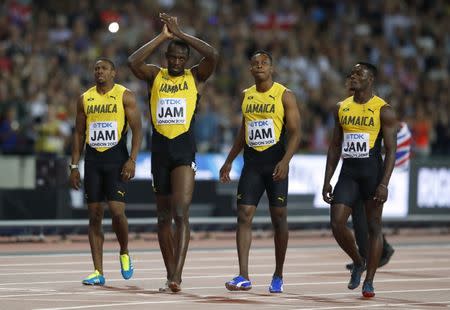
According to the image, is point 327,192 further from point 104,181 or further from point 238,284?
point 104,181

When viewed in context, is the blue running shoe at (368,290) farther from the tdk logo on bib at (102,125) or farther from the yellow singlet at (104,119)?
the tdk logo on bib at (102,125)

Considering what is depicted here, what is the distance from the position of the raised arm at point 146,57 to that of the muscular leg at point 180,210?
3.34 ft

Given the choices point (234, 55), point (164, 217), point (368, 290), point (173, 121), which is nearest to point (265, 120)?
point (173, 121)

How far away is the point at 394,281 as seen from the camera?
1576 cm

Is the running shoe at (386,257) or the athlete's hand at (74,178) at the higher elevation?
the athlete's hand at (74,178)

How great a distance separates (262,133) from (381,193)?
1385 millimetres

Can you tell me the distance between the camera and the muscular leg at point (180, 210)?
13.8m

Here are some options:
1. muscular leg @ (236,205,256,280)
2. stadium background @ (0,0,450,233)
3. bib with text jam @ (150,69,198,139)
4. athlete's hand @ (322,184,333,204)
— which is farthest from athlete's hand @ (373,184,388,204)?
stadium background @ (0,0,450,233)

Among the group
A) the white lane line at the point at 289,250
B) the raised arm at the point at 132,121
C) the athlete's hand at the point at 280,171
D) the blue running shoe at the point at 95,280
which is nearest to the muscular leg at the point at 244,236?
the athlete's hand at the point at 280,171

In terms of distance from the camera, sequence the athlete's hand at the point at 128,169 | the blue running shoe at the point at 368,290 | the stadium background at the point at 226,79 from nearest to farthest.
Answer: the blue running shoe at the point at 368,290, the athlete's hand at the point at 128,169, the stadium background at the point at 226,79

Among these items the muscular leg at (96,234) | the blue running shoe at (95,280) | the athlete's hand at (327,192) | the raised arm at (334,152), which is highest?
the raised arm at (334,152)

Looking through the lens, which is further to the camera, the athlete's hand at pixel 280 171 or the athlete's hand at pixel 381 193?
the athlete's hand at pixel 280 171

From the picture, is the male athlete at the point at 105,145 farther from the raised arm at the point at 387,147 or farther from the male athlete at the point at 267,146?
the raised arm at the point at 387,147

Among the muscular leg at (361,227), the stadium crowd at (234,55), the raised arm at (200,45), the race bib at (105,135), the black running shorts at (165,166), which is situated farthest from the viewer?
A: the stadium crowd at (234,55)
